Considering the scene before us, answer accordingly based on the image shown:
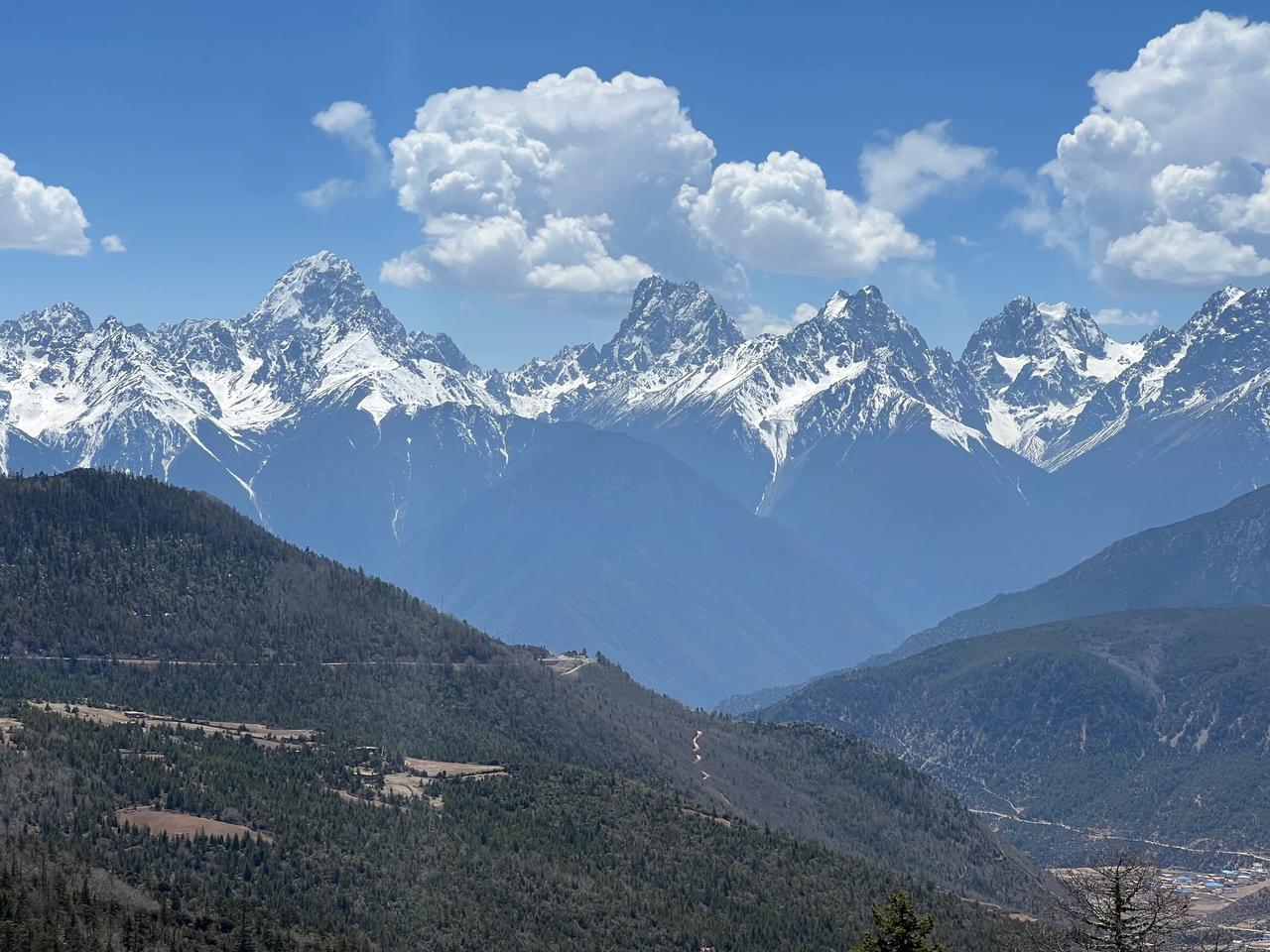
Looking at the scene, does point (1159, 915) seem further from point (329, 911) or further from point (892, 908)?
point (329, 911)

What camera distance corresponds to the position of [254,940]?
17325cm

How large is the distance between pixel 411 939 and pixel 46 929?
1998 inches

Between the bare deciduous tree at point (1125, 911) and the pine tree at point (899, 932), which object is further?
the pine tree at point (899, 932)

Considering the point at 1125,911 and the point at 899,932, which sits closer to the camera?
the point at 1125,911

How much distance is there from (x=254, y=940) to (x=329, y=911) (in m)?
26.2

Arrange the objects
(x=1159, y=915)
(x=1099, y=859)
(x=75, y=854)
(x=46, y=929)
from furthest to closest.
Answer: (x=75, y=854)
(x=46, y=929)
(x=1099, y=859)
(x=1159, y=915)

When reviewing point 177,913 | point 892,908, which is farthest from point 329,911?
point 892,908

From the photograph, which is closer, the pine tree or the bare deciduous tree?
the bare deciduous tree

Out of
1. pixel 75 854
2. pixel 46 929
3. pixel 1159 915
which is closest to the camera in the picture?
pixel 1159 915

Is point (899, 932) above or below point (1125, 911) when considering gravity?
below

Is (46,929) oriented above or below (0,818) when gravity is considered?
below

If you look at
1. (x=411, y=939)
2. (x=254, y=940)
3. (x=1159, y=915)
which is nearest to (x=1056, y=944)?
(x=1159, y=915)

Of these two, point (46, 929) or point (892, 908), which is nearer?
point (892, 908)

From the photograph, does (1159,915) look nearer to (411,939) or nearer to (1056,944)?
(1056,944)
